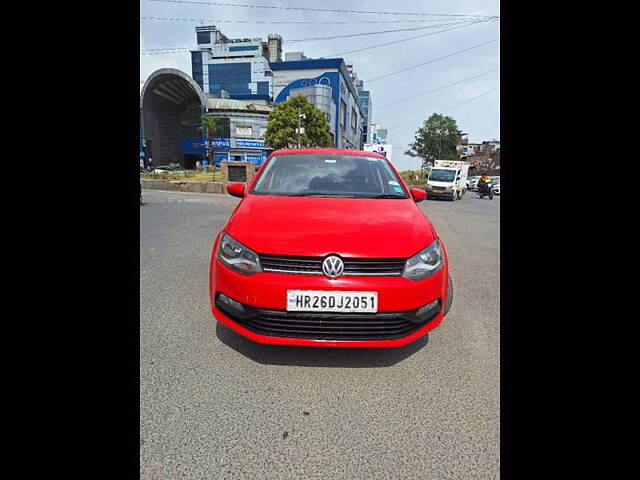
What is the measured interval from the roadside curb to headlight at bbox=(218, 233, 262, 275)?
16.9 meters

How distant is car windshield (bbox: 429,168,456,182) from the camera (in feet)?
A: 63.3

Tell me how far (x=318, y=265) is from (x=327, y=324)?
13.5 inches

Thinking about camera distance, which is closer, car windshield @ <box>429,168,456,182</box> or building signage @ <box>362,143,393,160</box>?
car windshield @ <box>429,168,456,182</box>

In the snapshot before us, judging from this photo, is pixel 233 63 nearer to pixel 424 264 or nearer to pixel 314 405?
pixel 424 264

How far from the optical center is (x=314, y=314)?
189 cm

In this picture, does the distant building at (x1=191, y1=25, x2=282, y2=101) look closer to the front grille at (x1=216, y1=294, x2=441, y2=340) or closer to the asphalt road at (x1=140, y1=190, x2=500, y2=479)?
the asphalt road at (x1=140, y1=190, x2=500, y2=479)

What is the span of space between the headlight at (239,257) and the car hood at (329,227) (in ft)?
0.14

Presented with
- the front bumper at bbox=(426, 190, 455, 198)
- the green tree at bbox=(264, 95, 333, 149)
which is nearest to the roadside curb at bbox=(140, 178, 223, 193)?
the front bumper at bbox=(426, 190, 455, 198)

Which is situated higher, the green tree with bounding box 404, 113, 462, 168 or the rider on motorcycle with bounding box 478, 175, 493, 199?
the green tree with bounding box 404, 113, 462, 168

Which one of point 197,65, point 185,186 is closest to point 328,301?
point 185,186
